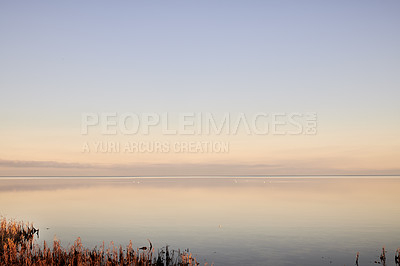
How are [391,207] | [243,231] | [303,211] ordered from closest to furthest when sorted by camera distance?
[243,231] → [303,211] → [391,207]

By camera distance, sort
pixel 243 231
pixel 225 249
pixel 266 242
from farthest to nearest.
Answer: pixel 243 231 → pixel 266 242 → pixel 225 249

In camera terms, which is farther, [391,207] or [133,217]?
[391,207]

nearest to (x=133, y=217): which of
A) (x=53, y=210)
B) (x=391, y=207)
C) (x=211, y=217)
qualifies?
(x=211, y=217)

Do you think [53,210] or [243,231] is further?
[53,210]

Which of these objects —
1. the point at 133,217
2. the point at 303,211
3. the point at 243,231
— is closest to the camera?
the point at 243,231

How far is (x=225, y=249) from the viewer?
102 feet

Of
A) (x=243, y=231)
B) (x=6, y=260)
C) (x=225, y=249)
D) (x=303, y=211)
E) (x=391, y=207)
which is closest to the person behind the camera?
(x=6, y=260)

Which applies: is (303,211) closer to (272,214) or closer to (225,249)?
(272,214)

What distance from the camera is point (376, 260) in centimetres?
2744

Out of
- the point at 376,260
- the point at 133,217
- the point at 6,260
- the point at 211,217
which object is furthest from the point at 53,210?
the point at 376,260

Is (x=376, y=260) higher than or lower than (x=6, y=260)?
lower

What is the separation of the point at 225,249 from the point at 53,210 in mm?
35212

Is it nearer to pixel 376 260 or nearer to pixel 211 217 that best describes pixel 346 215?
pixel 211 217

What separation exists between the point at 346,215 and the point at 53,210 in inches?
1558
